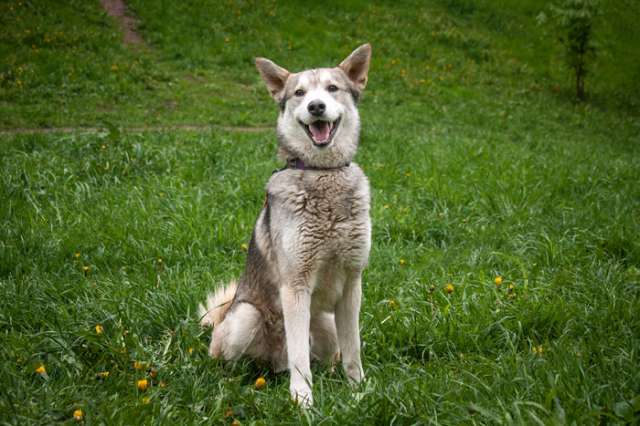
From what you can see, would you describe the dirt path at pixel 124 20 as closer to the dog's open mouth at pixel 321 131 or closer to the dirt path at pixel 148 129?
the dirt path at pixel 148 129

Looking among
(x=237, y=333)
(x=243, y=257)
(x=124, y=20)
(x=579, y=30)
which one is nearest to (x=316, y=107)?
(x=237, y=333)

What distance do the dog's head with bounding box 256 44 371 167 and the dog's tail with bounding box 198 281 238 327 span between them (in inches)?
42.2

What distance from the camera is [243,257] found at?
197 inches

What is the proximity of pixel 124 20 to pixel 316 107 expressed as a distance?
16.0 m

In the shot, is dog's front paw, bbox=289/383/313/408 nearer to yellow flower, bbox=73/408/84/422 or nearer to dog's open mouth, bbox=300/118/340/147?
yellow flower, bbox=73/408/84/422

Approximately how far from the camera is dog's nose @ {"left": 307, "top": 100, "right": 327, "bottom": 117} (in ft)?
10.5

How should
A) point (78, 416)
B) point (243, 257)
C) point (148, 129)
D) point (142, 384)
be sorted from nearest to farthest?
point (78, 416)
point (142, 384)
point (243, 257)
point (148, 129)

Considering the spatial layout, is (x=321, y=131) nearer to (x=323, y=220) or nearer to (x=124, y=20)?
(x=323, y=220)

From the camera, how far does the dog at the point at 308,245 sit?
122 inches

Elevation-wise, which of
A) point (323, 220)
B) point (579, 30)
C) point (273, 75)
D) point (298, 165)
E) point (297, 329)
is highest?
point (273, 75)

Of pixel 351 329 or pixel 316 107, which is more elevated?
pixel 316 107

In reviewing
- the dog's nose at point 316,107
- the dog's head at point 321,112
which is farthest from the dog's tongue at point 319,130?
the dog's nose at point 316,107

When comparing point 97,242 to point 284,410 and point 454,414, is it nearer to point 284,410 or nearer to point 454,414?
point 284,410

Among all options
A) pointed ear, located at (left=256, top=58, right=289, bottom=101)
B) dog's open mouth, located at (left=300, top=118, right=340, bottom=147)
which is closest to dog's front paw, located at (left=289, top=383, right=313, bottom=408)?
dog's open mouth, located at (left=300, top=118, right=340, bottom=147)
